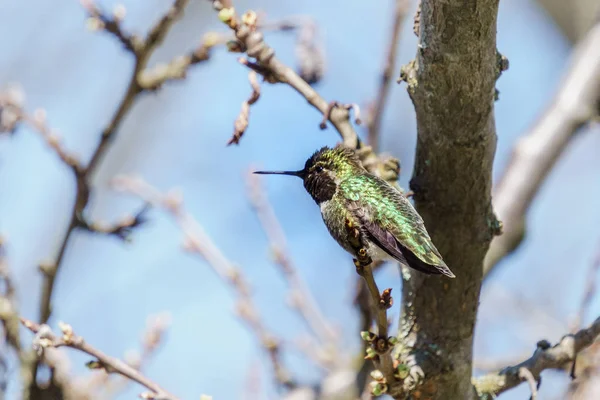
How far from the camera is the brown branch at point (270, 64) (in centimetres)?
274

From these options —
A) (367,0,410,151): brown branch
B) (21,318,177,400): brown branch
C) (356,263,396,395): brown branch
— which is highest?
(367,0,410,151): brown branch

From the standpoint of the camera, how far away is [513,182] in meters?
4.24

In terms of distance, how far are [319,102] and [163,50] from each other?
6459mm

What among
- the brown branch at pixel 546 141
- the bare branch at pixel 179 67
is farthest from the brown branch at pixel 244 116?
the brown branch at pixel 546 141

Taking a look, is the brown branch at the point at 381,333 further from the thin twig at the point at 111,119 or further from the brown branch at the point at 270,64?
the thin twig at the point at 111,119

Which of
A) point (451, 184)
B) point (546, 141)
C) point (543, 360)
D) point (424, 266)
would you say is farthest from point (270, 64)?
point (546, 141)

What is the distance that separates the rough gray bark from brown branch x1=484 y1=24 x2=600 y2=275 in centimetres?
140

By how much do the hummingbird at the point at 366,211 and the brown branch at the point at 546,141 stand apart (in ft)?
4.42

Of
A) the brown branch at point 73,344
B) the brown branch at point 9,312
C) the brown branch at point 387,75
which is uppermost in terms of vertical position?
the brown branch at point 387,75

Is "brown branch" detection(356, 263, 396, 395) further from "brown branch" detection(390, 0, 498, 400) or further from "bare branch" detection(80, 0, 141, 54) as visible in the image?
"bare branch" detection(80, 0, 141, 54)

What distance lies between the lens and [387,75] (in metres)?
3.82

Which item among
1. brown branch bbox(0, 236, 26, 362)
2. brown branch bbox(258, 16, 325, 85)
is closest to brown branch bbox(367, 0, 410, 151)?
brown branch bbox(258, 16, 325, 85)

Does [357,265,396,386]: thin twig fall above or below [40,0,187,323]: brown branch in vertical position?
above

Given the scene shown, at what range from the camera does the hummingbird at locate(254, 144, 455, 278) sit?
104 inches
